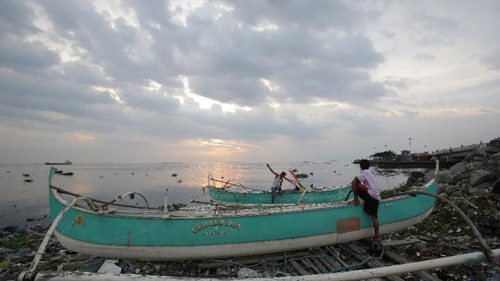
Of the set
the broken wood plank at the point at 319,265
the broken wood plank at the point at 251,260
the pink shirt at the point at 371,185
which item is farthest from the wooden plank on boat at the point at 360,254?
the pink shirt at the point at 371,185

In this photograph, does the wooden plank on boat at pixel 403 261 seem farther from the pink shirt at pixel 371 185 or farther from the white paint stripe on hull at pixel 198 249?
the pink shirt at pixel 371 185

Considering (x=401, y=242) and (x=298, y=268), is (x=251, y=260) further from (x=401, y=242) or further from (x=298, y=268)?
(x=401, y=242)

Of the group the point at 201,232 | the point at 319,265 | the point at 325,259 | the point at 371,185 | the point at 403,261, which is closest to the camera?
the point at 403,261

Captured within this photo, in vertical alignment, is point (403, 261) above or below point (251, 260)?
above

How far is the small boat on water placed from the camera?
6625 mm

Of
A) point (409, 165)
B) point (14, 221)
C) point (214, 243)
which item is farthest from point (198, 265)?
point (409, 165)

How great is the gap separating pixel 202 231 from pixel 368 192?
15.7 ft

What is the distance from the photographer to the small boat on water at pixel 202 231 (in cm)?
662

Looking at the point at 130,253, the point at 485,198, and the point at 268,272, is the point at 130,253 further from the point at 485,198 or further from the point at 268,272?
the point at 485,198

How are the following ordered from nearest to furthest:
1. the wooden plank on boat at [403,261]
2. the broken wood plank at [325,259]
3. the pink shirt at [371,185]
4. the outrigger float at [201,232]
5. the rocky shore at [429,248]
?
1. the wooden plank on boat at [403,261]
2. the rocky shore at [429,248]
3. the broken wood plank at [325,259]
4. the outrigger float at [201,232]
5. the pink shirt at [371,185]

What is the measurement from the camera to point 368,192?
7008 millimetres

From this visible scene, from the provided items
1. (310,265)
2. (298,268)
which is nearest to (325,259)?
(310,265)

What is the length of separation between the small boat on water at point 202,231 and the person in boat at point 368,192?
27 cm

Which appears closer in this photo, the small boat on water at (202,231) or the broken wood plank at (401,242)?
the small boat on water at (202,231)
